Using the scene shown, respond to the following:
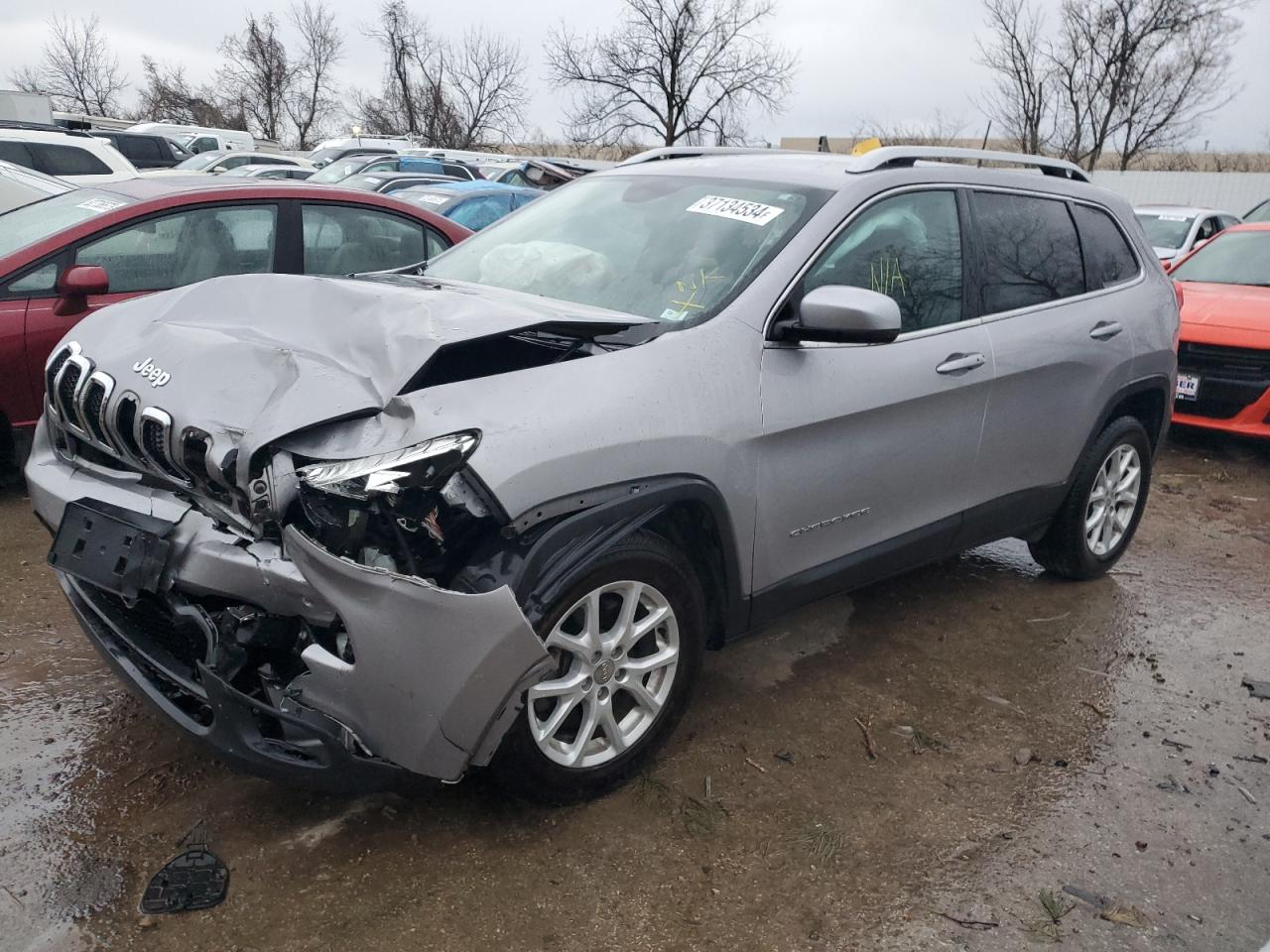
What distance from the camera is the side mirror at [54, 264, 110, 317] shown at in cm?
497

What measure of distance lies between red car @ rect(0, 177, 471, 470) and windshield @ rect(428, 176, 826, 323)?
2.06 m

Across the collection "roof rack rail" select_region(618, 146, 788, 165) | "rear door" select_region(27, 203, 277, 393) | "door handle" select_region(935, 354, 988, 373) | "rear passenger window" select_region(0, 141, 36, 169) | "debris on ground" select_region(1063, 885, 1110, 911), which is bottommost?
"debris on ground" select_region(1063, 885, 1110, 911)

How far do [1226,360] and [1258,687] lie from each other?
12.6ft

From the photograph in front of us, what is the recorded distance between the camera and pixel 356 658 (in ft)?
7.62

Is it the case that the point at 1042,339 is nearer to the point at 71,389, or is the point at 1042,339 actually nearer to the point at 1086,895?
the point at 1086,895

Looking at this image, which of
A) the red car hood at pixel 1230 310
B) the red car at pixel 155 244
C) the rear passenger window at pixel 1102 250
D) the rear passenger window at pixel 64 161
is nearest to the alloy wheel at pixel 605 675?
the rear passenger window at pixel 1102 250

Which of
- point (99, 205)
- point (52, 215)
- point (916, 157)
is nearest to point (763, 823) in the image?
point (916, 157)

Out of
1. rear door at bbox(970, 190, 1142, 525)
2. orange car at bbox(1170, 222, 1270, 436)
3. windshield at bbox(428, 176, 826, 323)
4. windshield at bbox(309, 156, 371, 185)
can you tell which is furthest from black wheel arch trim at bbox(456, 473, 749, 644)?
windshield at bbox(309, 156, 371, 185)

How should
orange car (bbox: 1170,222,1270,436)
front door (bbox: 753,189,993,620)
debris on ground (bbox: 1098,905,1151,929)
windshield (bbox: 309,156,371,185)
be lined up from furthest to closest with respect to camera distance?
windshield (bbox: 309,156,371,185) → orange car (bbox: 1170,222,1270,436) → front door (bbox: 753,189,993,620) → debris on ground (bbox: 1098,905,1151,929)

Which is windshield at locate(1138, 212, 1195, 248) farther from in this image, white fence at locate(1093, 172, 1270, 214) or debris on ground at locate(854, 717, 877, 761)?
white fence at locate(1093, 172, 1270, 214)

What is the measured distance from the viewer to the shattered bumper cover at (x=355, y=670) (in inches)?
90.7

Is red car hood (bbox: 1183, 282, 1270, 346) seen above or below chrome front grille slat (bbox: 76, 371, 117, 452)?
below

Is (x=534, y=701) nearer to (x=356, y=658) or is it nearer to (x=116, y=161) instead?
(x=356, y=658)

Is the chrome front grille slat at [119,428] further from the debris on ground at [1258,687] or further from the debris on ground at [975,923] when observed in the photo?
the debris on ground at [1258,687]
